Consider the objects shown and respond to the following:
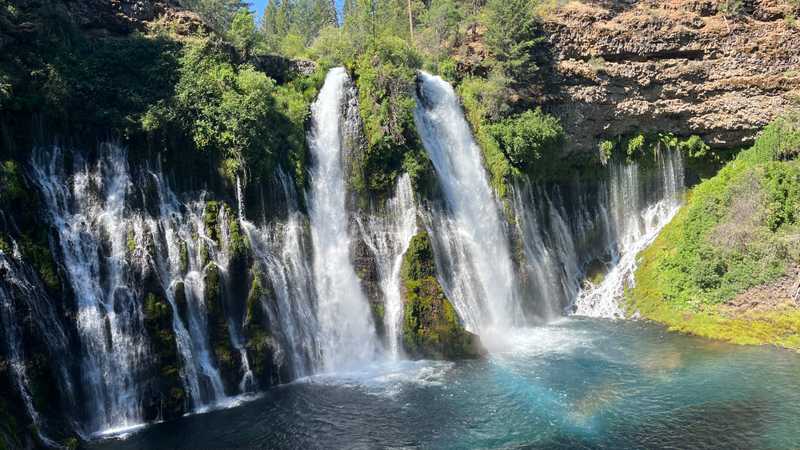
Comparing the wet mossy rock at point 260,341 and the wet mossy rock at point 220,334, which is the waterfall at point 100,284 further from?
the wet mossy rock at point 260,341

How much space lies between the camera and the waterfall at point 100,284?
1673 centimetres

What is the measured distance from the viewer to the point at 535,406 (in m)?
17.4

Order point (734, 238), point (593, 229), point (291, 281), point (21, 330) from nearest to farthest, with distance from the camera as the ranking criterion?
point (21, 330), point (291, 281), point (734, 238), point (593, 229)

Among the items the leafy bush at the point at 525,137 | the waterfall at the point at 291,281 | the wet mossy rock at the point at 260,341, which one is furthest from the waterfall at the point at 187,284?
the leafy bush at the point at 525,137

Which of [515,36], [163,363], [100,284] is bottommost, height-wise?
[163,363]

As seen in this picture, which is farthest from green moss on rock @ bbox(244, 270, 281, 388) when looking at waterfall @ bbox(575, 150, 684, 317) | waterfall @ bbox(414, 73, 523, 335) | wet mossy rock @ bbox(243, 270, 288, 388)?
waterfall @ bbox(575, 150, 684, 317)

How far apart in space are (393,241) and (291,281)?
4.76m

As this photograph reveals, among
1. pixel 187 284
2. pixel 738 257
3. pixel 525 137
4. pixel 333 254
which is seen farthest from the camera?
pixel 525 137

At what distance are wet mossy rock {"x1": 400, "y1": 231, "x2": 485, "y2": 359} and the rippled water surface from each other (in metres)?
0.75

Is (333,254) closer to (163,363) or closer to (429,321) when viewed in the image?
(429,321)

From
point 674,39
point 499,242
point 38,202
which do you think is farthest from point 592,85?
point 38,202

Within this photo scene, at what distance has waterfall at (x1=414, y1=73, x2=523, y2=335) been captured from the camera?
25.3m

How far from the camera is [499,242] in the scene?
91.1ft

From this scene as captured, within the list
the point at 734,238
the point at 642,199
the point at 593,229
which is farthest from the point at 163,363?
the point at 642,199
